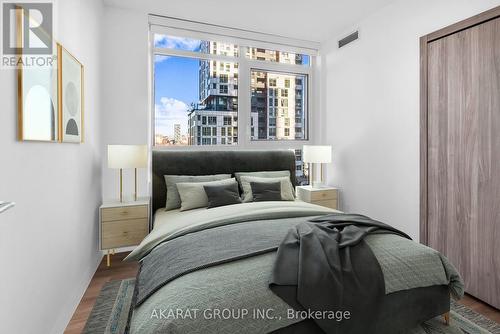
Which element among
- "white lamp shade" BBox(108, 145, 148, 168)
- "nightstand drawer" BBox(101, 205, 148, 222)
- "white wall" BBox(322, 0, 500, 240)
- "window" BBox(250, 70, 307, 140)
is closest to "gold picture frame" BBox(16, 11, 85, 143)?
"white lamp shade" BBox(108, 145, 148, 168)

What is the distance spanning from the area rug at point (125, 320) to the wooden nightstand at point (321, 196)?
1764mm

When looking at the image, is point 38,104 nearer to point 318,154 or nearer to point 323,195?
point 318,154

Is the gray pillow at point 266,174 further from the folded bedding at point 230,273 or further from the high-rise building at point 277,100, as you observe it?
the folded bedding at point 230,273

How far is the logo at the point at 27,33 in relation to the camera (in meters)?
1.24

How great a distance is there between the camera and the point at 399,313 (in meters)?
1.47

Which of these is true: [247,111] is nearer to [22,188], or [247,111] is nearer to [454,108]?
[454,108]

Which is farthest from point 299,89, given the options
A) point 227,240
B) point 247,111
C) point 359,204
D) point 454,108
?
point 227,240

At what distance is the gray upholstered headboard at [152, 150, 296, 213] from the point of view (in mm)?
3229

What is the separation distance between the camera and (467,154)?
91.7 inches

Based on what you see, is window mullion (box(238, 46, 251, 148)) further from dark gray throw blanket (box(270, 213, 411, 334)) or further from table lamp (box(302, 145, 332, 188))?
dark gray throw blanket (box(270, 213, 411, 334))

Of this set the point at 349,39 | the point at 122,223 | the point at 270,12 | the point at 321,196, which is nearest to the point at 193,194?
the point at 122,223

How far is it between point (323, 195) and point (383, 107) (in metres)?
1.29

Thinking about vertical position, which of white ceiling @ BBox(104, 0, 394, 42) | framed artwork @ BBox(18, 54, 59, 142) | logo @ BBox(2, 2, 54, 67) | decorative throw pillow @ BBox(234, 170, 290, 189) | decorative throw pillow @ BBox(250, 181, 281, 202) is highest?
white ceiling @ BBox(104, 0, 394, 42)

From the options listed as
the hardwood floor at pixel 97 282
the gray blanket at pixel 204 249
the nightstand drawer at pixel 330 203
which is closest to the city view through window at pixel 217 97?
the nightstand drawer at pixel 330 203
